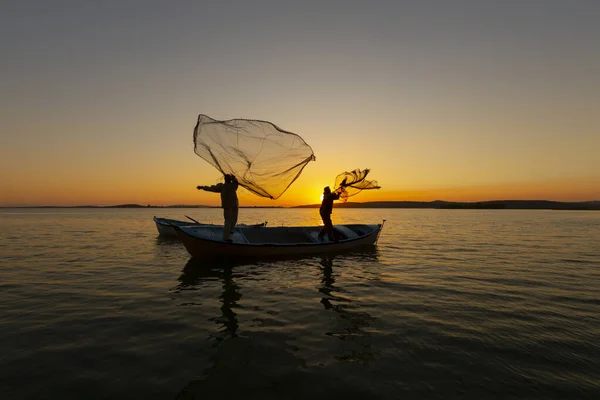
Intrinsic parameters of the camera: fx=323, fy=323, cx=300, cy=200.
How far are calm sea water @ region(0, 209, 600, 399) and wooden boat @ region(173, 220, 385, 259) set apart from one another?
140cm

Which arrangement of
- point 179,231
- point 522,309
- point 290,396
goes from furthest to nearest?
point 179,231 → point 522,309 → point 290,396

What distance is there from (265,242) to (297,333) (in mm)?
13066

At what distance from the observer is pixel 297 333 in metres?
7.18

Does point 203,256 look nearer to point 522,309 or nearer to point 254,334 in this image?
point 254,334

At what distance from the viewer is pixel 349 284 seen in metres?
12.1

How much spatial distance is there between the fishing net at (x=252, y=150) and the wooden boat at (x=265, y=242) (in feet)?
10.7

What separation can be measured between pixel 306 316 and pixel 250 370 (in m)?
3.07

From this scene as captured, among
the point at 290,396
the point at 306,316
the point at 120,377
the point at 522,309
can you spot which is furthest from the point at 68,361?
the point at 522,309

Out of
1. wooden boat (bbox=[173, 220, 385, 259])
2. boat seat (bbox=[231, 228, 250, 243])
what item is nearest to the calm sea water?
wooden boat (bbox=[173, 220, 385, 259])

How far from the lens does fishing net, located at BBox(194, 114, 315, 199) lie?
12945mm

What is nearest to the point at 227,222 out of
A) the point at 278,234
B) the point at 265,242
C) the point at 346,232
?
the point at 265,242

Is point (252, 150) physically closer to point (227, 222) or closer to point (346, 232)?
A: point (227, 222)

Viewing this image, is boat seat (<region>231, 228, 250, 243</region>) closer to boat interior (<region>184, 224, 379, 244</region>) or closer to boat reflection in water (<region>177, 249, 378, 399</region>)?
boat interior (<region>184, 224, 379, 244</region>)

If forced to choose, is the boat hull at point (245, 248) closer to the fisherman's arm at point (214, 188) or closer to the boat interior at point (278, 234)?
the boat interior at point (278, 234)
